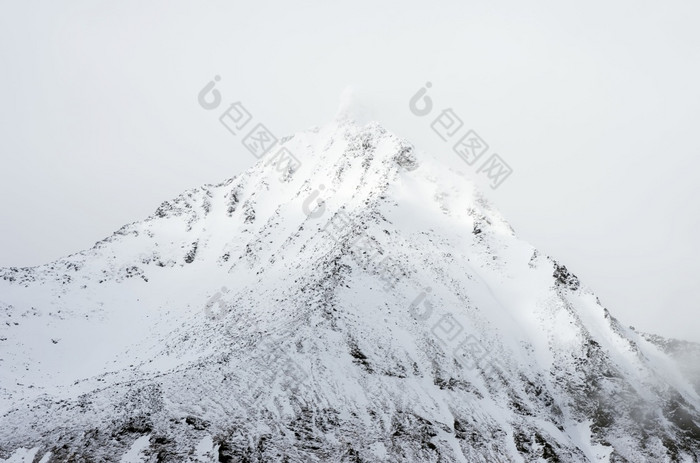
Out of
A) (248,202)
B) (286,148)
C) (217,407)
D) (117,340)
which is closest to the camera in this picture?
(217,407)

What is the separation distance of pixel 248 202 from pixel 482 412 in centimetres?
6792

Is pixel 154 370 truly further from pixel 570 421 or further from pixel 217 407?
pixel 570 421

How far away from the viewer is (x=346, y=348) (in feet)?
145

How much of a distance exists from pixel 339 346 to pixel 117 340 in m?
39.4

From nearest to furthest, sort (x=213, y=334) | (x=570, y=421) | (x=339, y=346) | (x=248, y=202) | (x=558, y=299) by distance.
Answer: (x=339, y=346)
(x=570, y=421)
(x=213, y=334)
(x=558, y=299)
(x=248, y=202)

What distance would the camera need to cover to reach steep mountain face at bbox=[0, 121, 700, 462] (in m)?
34.0

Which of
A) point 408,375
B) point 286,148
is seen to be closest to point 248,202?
point 286,148

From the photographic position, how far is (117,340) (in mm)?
63500

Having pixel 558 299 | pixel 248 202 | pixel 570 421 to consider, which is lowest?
pixel 570 421

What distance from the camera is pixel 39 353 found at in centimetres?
5509

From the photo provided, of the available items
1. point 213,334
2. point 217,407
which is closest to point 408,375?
point 217,407

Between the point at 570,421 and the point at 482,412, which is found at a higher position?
the point at 482,412

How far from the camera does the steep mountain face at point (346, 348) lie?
34.0m

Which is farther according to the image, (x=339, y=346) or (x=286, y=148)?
(x=286, y=148)
